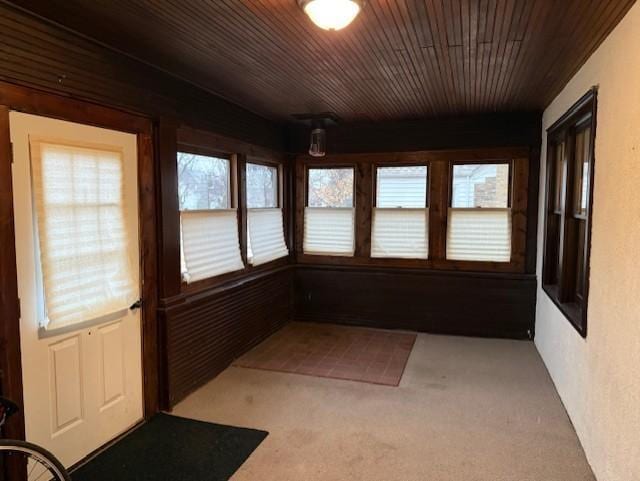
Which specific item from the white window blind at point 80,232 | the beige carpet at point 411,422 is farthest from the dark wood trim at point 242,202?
the white window blind at point 80,232

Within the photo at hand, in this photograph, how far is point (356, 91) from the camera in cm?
392

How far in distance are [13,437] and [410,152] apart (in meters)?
4.54

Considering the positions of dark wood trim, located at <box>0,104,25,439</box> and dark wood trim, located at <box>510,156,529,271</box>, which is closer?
dark wood trim, located at <box>0,104,25,439</box>

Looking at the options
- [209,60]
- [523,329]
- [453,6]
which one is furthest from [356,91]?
[523,329]

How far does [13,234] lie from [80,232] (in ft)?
1.33

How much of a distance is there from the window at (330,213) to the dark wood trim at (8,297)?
12.5 ft

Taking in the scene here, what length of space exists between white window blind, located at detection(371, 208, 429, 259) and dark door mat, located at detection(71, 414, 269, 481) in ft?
9.92

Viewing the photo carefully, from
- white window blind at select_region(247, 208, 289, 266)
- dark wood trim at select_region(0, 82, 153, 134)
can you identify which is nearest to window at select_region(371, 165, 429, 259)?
Answer: white window blind at select_region(247, 208, 289, 266)

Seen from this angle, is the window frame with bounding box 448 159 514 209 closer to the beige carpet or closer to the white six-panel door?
the beige carpet

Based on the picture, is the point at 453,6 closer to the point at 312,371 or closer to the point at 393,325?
the point at 312,371

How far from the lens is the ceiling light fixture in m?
2.04

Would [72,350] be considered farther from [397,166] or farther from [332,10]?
[397,166]

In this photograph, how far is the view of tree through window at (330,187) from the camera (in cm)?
569

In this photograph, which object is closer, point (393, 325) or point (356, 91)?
point (356, 91)
